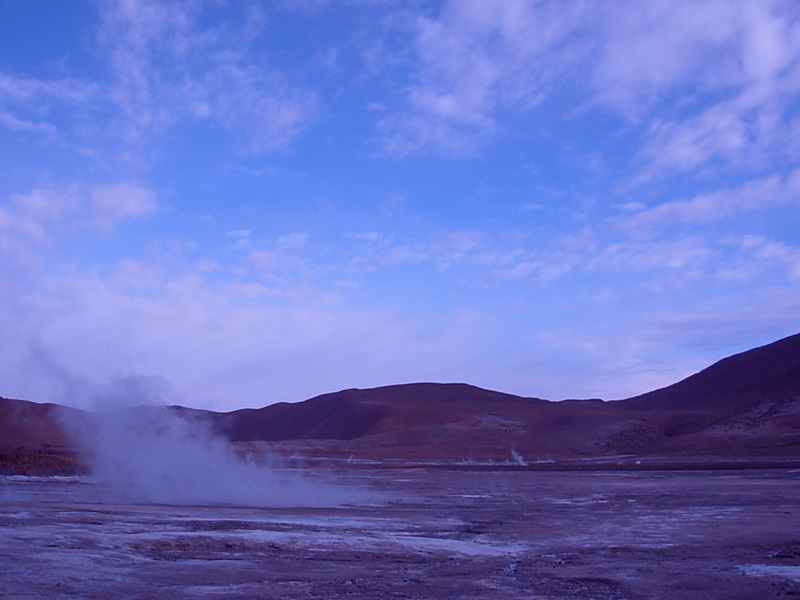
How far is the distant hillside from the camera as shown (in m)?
75.7

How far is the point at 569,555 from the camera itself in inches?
638

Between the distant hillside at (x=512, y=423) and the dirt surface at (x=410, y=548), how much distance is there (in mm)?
19033

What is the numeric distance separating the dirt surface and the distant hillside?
19.0 metres

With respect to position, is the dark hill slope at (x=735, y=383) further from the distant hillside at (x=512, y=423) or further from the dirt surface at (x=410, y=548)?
the dirt surface at (x=410, y=548)

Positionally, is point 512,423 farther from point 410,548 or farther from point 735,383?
point 410,548

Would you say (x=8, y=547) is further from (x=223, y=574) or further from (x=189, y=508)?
(x=189, y=508)

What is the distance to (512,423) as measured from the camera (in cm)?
11294

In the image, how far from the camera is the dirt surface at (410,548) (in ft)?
39.7

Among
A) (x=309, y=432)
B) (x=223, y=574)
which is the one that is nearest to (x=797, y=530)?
(x=223, y=574)

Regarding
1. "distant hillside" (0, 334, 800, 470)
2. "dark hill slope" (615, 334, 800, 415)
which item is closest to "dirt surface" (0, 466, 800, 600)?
"distant hillside" (0, 334, 800, 470)

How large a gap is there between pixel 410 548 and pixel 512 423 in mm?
97957

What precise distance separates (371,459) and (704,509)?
51.3 m

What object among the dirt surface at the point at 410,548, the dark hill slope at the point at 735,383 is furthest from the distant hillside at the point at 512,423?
the dirt surface at the point at 410,548

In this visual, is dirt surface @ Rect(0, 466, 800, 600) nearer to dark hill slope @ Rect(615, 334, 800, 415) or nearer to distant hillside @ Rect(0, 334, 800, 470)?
distant hillside @ Rect(0, 334, 800, 470)
